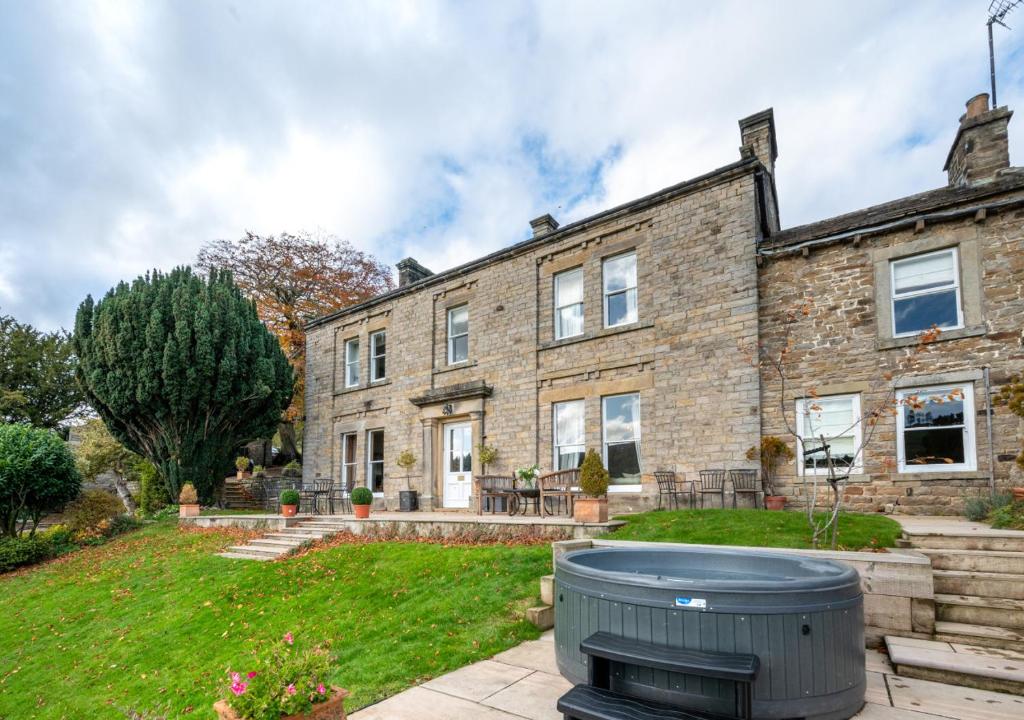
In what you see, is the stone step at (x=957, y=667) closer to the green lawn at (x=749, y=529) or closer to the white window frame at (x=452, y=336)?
the green lawn at (x=749, y=529)

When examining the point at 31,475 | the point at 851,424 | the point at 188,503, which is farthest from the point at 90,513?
the point at 851,424

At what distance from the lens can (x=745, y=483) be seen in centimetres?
1021

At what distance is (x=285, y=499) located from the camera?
45.4 feet

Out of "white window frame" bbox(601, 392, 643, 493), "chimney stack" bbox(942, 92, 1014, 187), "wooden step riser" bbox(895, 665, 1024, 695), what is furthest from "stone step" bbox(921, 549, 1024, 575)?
"chimney stack" bbox(942, 92, 1014, 187)

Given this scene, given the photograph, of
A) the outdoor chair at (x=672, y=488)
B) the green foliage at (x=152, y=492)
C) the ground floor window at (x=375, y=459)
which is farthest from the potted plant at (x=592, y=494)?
the green foliage at (x=152, y=492)

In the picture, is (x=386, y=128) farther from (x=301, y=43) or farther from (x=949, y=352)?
(x=949, y=352)

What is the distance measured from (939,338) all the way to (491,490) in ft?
29.3

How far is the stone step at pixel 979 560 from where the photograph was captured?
5.26 m

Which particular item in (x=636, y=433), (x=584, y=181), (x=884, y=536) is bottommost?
(x=884, y=536)

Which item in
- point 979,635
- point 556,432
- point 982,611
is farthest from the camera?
point 556,432

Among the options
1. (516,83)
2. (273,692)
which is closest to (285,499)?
(516,83)

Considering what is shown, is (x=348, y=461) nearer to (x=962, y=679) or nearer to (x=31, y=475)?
(x=31, y=475)

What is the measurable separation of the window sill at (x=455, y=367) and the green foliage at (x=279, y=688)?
12151 millimetres

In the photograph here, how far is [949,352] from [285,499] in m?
14.5
